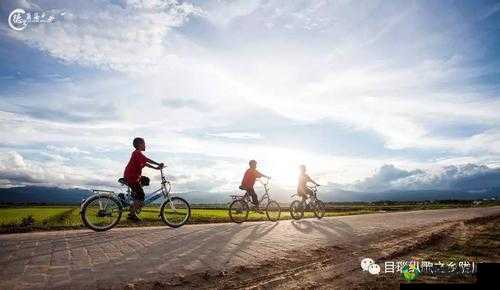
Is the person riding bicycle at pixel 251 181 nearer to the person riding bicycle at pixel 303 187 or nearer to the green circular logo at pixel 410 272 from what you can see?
the person riding bicycle at pixel 303 187

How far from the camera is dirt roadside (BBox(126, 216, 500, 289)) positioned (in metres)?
6.02

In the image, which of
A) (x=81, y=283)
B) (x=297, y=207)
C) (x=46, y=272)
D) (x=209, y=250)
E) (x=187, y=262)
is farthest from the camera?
(x=297, y=207)

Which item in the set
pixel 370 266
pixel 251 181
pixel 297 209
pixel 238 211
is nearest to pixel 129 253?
pixel 370 266

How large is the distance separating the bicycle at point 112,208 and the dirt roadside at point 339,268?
6.00 m

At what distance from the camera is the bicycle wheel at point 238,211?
53.6 ft

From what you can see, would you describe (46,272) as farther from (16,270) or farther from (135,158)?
(135,158)

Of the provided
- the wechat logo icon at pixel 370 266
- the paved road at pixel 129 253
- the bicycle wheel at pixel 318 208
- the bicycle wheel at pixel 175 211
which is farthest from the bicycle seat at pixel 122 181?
the bicycle wheel at pixel 318 208

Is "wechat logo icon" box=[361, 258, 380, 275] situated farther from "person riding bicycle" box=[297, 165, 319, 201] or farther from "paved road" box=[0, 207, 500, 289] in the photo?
"person riding bicycle" box=[297, 165, 319, 201]

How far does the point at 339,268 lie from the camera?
23.8 feet

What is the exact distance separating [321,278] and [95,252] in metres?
4.73

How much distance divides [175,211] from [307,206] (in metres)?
8.36

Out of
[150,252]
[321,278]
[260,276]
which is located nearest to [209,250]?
[150,252]

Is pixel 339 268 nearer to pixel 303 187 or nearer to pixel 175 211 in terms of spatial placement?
pixel 175 211

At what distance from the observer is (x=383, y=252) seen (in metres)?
8.95
